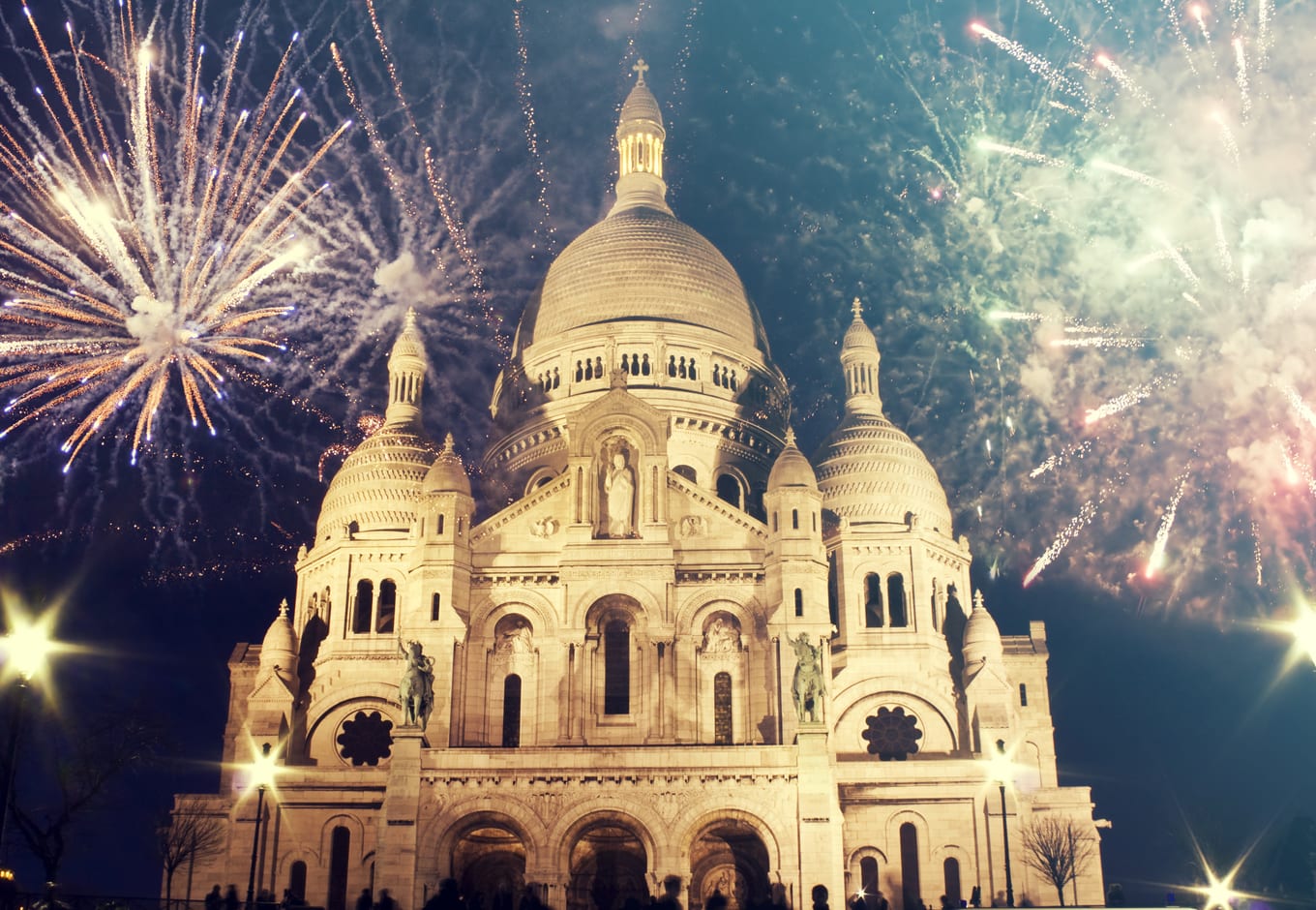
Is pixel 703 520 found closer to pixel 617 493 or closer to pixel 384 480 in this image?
pixel 617 493

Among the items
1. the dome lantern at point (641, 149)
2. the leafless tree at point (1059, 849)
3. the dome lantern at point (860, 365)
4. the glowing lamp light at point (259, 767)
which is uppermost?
the dome lantern at point (641, 149)

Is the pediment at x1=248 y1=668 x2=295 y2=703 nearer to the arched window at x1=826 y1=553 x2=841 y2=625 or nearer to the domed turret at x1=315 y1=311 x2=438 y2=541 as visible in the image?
the domed turret at x1=315 y1=311 x2=438 y2=541

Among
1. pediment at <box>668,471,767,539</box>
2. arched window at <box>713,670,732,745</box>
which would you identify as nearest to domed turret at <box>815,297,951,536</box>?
pediment at <box>668,471,767,539</box>

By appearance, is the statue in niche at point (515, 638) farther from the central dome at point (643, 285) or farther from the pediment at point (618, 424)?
the central dome at point (643, 285)

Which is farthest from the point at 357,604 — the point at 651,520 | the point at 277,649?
the point at 651,520

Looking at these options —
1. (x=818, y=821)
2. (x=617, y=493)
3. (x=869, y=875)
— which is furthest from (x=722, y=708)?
(x=617, y=493)

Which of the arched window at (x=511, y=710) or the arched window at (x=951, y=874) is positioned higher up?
the arched window at (x=511, y=710)

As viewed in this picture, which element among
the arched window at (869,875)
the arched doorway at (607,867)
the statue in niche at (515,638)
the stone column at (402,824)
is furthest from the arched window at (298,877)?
the arched window at (869,875)
